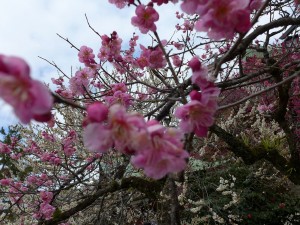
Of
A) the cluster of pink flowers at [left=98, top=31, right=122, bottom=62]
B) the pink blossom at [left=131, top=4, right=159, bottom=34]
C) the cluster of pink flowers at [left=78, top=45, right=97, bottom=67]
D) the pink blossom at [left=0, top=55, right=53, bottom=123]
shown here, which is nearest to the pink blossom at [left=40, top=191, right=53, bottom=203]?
the cluster of pink flowers at [left=78, top=45, right=97, bottom=67]

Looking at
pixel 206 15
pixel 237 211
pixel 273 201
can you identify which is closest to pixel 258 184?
pixel 273 201

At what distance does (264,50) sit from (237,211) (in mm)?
2593

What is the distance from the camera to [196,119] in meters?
1.03

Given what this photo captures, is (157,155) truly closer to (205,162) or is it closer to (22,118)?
(22,118)

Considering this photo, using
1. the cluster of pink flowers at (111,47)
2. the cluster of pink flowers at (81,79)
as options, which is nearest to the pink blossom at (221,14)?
the cluster of pink flowers at (111,47)

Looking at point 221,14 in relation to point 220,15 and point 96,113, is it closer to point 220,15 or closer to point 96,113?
point 220,15

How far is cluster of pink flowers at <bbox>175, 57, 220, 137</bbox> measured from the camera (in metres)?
1.00

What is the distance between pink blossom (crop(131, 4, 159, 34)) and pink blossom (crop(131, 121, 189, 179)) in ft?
2.28

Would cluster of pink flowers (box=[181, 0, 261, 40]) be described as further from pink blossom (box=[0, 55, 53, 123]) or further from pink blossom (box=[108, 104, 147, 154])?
pink blossom (box=[0, 55, 53, 123])

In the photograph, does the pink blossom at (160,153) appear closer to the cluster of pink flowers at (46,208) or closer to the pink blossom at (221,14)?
the pink blossom at (221,14)

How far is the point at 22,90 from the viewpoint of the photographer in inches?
28.1

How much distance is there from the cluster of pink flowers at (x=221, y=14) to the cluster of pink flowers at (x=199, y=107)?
0.43 feet

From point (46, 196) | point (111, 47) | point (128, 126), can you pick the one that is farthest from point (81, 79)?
point (128, 126)

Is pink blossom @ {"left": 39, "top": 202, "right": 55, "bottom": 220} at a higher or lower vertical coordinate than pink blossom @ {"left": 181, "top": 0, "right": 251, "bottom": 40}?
higher
